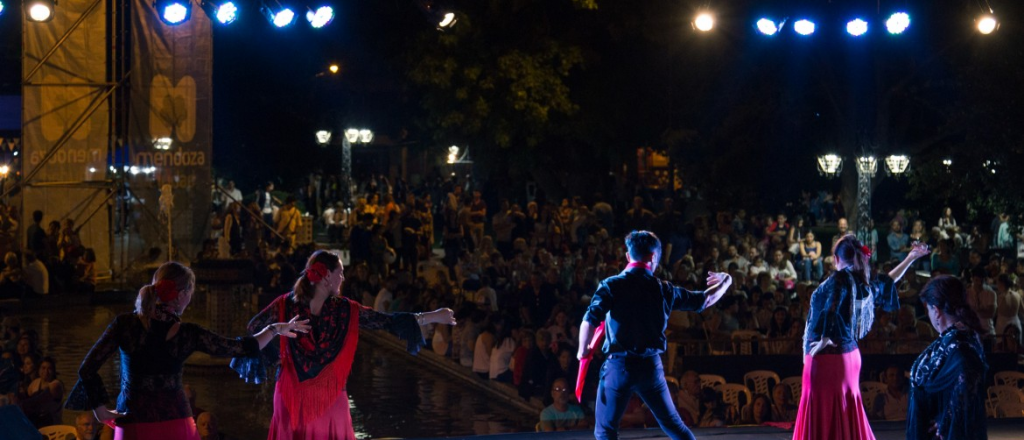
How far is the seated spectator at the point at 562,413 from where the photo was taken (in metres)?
10.6

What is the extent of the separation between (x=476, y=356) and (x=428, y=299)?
190 centimetres

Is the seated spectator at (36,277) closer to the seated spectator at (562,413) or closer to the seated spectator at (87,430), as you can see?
the seated spectator at (87,430)

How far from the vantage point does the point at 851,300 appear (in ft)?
22.8

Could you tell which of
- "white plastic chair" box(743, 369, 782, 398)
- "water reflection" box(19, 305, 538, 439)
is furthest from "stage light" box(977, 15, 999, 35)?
"water reflection" box(19, 305, 538, 439)

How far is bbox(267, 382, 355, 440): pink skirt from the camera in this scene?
6.49 meters

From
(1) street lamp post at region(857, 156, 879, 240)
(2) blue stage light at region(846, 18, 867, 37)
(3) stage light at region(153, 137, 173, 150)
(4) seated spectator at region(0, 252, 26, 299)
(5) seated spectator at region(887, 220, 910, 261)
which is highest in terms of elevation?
(2) blue stage light at region(846, 18, 867, 37)

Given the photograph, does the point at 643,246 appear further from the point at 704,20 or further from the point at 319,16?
the point at 704,20

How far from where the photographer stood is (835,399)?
23.0 ft

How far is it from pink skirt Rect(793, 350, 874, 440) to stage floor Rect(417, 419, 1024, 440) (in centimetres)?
145

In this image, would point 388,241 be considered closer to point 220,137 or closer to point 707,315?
point 707,315

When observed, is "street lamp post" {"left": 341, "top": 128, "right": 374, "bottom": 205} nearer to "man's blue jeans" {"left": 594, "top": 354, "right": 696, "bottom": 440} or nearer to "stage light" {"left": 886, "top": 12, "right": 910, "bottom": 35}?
"stage light" {"left": 886, "top": 12, "right": 910, "bottom": 35}

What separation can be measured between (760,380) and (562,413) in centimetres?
233

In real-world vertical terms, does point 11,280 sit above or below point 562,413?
above

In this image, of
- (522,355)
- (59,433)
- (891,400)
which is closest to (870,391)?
(891,400)
